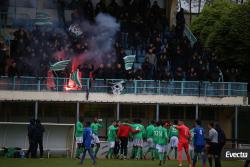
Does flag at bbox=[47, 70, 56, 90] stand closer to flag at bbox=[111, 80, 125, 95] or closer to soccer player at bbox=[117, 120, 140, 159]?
flag at bbox=[111, 80, 125, 95]

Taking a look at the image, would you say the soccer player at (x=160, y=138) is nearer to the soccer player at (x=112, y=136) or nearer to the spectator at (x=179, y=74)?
the soccer player at (x=112, y=136)

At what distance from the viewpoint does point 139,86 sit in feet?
133

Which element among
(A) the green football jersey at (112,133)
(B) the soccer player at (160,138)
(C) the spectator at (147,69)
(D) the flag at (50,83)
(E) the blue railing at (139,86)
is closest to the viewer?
(B) the soccer player at (160,138)

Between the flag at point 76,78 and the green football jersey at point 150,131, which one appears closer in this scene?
the green football jersey at point 150,131

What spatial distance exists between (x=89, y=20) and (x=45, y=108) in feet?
25.5

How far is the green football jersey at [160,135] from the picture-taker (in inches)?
1255

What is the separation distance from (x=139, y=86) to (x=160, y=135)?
8776mm

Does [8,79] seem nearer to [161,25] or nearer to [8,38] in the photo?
[8,38]

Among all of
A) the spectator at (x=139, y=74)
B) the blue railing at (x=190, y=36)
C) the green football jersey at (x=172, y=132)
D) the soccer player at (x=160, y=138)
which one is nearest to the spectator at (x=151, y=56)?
the spectator at (x=139, y=74)

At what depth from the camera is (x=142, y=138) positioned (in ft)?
113

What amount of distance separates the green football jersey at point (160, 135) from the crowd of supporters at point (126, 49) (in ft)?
28.3

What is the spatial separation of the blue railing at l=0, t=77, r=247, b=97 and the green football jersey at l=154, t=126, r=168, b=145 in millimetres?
7978

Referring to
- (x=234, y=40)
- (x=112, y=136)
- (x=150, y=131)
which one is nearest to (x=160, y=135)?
(x=150, y=131)

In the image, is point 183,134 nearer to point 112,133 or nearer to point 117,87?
point 112,133
